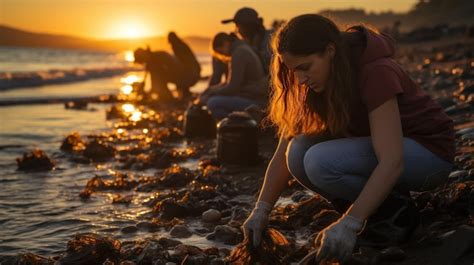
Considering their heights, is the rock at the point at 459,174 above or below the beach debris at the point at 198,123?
below

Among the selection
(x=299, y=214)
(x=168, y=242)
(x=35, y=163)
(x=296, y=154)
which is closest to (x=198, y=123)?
(x=35, y=163)

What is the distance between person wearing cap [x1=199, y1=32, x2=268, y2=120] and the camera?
7.76m

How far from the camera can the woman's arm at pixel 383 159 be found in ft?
9.30

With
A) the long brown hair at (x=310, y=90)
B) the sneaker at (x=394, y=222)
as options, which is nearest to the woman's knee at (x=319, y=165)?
the long brown hair at (x=310, y=90)

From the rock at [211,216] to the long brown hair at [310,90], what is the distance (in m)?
1.20

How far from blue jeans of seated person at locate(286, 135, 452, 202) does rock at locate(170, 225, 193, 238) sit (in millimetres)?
1038

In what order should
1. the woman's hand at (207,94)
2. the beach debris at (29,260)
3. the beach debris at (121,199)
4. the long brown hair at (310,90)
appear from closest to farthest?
the long brown hair at (310,90) < the beach debris at (29,260) < the beach debris at (121,199) < the woman's hand at (207,94)

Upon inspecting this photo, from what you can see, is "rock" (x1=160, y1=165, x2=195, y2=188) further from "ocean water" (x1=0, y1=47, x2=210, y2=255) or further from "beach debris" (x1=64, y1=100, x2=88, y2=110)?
"beach debris" (x1=64, y1=100, x2=88, y2=110)

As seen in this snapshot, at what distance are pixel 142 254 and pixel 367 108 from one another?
1.63m

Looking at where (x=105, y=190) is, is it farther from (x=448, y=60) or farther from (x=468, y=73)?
(x=448, y=60)

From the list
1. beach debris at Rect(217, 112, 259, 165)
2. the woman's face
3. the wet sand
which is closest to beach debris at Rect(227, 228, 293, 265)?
the wet sand

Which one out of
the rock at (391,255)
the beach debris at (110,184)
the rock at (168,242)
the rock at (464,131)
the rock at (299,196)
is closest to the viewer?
the rock at (391,255)

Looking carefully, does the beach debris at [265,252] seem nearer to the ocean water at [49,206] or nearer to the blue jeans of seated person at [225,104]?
the ocean water at [49,206]

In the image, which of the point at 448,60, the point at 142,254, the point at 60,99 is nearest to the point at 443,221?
the point at 142,254
